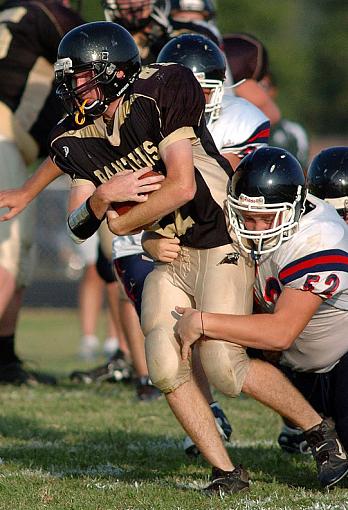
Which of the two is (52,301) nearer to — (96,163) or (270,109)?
(270,109)

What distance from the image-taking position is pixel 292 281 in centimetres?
349

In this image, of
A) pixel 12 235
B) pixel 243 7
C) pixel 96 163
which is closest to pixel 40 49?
pixel 12 235

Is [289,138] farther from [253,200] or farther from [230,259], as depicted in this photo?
[253,200]

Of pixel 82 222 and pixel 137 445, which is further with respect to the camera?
pixel 137 445

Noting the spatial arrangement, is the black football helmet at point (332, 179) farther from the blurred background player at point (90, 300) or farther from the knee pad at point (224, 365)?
the blurred background player at point (90, 300)

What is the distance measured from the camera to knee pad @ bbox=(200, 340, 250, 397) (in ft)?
11.7

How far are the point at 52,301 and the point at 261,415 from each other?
988 cm

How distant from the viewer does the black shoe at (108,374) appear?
20.3ft

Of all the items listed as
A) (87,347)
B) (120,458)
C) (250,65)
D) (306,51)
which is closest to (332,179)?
(120,458)

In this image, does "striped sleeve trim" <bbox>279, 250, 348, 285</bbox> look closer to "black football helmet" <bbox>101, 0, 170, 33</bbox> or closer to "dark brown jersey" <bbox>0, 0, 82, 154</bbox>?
"black football helmet" <bbox>101, 0, 170, 33</bbox>

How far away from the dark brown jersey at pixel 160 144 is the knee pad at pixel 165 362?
0.36 m

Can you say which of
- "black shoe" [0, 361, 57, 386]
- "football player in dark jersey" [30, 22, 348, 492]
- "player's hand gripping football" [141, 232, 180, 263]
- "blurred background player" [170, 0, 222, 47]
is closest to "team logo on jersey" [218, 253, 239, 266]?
"football player in dark jersey" [30, 22, 348, 492]

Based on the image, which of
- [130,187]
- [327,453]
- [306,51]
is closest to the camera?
[130,187]

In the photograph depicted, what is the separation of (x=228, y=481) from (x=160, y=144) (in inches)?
44.3
